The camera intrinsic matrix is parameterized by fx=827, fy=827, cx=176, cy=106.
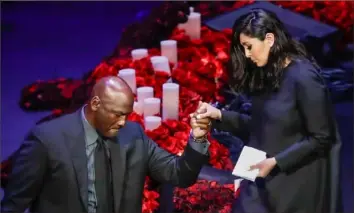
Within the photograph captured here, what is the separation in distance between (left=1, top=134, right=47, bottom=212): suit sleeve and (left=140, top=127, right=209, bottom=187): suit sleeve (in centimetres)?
47

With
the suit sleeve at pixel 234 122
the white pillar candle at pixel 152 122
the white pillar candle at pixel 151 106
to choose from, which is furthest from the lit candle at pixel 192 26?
the suit sleeve at pixel 234 122

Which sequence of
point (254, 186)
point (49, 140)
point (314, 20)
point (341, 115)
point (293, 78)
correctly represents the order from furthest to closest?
point (314, 20), point (341, 115), point (254, 186), point (293, 78), point (49, 140)

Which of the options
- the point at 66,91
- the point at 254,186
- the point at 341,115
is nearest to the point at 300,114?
the point at 254,186

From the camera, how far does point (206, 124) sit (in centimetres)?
340

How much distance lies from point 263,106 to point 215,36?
2205mm

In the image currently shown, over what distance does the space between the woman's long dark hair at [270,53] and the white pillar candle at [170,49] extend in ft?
6.01

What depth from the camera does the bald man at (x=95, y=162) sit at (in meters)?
3.20

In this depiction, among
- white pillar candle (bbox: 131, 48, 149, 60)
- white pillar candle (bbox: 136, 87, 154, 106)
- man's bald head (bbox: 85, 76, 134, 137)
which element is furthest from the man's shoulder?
white pillar candle (bbox: 131, 48, 149, 60)

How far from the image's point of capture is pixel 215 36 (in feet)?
18.8

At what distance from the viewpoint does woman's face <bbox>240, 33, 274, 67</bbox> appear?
11.5ft

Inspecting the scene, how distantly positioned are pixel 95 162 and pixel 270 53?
2.88 feet

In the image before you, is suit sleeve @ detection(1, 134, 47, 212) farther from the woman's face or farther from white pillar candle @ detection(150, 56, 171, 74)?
white pillar candle @ detection(150, 56, 171, 74)

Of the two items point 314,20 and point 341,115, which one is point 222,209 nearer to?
point 341,115

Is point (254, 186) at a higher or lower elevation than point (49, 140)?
lower
